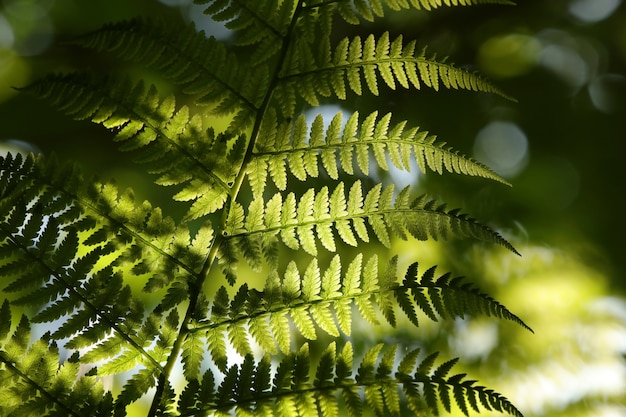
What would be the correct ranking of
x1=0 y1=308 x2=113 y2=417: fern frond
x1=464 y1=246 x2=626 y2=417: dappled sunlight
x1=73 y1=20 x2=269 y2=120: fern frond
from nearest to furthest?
x1=0 y1=308 x2=113 y2=417: fern frond
x1=73 y1=20 x2=269 y2=120: fern frond
x1=464 y1=246 x2=626 y2=417: dappled sunlight

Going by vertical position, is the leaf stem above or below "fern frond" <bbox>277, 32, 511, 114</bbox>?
below

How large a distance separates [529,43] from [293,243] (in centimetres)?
212

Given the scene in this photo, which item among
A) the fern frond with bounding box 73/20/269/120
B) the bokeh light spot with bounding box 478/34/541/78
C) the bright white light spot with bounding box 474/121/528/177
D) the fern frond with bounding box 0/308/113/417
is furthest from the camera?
the bokeh light spot with bounding box 478/34/541/78

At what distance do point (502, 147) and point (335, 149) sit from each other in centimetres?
163

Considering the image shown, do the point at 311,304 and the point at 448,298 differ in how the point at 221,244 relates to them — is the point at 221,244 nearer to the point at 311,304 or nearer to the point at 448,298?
the point at 311,304

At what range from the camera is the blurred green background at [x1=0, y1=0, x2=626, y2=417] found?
1.97m

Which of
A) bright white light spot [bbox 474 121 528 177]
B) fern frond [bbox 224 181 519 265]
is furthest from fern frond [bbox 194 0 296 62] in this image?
bright white light spot [bbox 474 121 528 177]

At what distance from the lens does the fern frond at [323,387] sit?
79 centimetres

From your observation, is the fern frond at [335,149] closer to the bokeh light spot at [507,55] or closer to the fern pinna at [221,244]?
the fern pinna at [221,244]

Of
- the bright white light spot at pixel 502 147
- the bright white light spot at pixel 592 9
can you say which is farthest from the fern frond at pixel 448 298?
the bright white light spot at pixel 592 9

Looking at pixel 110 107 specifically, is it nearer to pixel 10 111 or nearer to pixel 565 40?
pixel 10 111

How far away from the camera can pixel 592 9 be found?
8.36 feet

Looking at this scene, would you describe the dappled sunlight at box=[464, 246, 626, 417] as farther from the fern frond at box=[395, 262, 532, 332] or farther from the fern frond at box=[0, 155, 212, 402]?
the fern frond at box=[0, 155, 212, 402]

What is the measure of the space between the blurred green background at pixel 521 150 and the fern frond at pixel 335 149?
1188 mm
